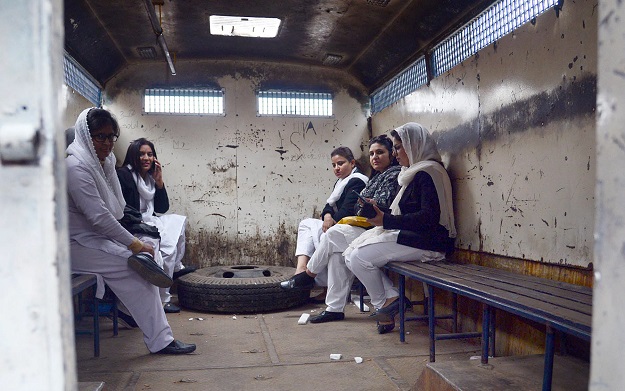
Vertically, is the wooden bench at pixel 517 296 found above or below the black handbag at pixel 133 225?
below

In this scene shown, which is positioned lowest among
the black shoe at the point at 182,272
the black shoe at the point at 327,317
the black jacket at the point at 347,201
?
the black shoe at the point at 327,317

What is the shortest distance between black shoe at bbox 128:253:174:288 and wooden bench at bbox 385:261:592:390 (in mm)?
1492

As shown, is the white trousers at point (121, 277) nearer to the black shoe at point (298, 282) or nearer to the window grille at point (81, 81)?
the black shoe at point (298, 282)

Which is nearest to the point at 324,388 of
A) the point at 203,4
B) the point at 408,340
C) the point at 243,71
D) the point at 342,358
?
the point at 342,358

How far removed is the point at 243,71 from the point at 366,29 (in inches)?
67.4

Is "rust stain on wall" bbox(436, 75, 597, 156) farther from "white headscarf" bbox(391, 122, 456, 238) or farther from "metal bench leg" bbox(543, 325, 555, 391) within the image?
"metal bench leg" bbox(543, 325, 555, 391)

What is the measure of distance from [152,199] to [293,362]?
96.7 inches

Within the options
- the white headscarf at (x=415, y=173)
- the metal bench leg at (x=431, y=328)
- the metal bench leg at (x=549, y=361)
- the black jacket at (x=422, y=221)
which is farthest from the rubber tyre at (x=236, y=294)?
the metal bench leg at (x=549, y=361)

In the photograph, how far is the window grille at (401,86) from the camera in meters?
4.33

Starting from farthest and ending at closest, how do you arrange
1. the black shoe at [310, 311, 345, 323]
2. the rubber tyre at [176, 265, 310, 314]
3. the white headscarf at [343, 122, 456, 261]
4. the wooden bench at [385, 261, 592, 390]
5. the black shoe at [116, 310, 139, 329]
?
1. the rubber tyre at [176, 265, 310, 314]
2. the black shoe at [310, 311, 345, 323]
3. the black shoe at [116, 310, 139, 329]
4. the white headscarf at [343, 122, 456, 261]
5. the wooden bench at [385, 261, 592, 390]

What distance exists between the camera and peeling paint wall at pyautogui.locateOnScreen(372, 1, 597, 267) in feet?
7.55

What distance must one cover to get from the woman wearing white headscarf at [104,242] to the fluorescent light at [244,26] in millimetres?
1797

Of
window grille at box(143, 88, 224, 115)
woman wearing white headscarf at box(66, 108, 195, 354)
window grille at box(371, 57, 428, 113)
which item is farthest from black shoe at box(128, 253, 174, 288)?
window grille at box(143, 88, 224, 115)

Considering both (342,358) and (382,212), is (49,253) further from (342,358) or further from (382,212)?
(382,212)
